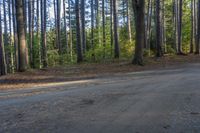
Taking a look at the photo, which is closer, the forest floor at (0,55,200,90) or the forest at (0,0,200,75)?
the forest floor at (0,55,200,90)

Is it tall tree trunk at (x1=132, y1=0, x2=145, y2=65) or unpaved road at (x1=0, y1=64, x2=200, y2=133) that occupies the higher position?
tall tree trunk at (x1=132, y1=0, x2=145, y2=65)

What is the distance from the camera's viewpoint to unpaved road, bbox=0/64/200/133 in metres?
7.07

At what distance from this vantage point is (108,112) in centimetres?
837

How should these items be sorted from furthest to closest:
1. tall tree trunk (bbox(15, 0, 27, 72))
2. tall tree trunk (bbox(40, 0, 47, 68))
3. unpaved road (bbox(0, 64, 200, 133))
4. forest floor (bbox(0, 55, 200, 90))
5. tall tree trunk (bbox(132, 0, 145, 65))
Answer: tall tree trunk (bbox(40, 0, 47, 68)) → tall tree trunk (bbox(132, 0, 145, 65)) → tall tree trunk (bbox(15, 0, 27, 72)) → forest floor (bbox(0, 55, 200, 90)) → unpaved road (bbox(0, 64, 200, 133))

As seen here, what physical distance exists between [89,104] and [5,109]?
7.09ft

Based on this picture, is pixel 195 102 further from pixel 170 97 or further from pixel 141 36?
pixel 141 36

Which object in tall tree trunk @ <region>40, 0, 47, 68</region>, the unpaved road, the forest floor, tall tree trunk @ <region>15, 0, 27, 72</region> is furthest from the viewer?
tall tree trunk @ <region>40, 0, 47, 68</region>

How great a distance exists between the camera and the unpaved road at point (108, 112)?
707cm

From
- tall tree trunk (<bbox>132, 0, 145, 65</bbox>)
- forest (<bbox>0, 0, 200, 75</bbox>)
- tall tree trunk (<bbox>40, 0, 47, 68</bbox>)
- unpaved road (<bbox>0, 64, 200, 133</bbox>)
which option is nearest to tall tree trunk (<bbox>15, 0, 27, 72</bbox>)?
forest (<bbox>0, 0, 200, 75</bbox>)

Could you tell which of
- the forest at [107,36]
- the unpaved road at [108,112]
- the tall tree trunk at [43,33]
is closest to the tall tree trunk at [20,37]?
the forest at [107,36]

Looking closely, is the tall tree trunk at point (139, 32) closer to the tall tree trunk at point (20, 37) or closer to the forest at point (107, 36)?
the forest at point (107, 36)

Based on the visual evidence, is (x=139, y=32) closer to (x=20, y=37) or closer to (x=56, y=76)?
(x=56, y=76)

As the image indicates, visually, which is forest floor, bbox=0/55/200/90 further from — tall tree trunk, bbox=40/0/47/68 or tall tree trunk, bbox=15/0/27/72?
tall tree trunk, bbox=40/0/47/68

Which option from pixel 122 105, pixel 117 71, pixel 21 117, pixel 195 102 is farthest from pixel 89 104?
pixel 117 71
